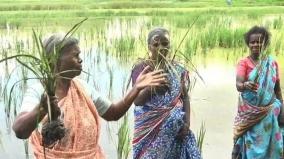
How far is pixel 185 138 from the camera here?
3484 mm

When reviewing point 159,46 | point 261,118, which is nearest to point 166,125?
point 159,46

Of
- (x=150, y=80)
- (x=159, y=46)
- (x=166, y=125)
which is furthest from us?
(x=166, y=125)

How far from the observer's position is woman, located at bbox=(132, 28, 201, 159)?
3.42 meters

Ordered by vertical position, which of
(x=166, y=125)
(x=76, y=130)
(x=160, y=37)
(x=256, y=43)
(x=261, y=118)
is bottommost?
(x=261, y=118)

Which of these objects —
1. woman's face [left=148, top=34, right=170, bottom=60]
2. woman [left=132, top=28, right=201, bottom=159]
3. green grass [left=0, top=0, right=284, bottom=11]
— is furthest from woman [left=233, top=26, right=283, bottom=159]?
green grass [left=0, top=0, right=284, bottom=11]

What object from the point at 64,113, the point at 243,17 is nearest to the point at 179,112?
the point at 64,113

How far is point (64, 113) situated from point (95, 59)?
23.9 ft

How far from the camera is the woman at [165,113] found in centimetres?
342

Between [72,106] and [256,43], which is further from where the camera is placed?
[256,43]

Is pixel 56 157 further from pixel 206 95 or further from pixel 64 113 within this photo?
pixel 206 95

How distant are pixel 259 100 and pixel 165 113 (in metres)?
0.94

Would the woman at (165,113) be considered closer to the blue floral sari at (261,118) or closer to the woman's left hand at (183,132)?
the woman's left hand at (183,132)

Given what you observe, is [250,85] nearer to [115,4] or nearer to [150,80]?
[150,80]

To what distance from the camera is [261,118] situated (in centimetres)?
410
